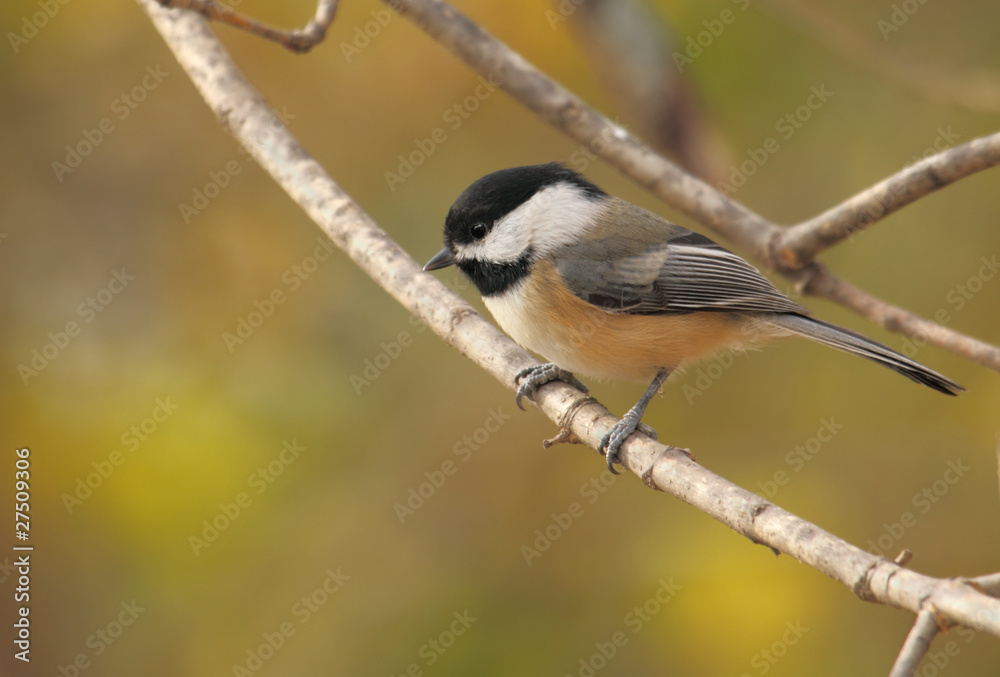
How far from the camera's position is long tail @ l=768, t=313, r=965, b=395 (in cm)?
217

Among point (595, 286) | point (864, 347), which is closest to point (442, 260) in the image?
point (595, 286)

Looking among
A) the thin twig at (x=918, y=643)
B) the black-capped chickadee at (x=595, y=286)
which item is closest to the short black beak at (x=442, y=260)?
the black-capped chickadee at (x=595, y=286)

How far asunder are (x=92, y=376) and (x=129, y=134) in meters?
1.05

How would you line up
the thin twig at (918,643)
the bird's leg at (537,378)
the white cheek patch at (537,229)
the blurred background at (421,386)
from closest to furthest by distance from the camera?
the thin twig at (918,643)
the bird's leg at (537,378)
the white cheek patch at (537,229)
the blurred background at (421,386)

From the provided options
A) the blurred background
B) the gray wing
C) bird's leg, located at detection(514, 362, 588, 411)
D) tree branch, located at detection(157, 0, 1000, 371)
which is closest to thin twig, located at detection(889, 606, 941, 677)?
bird's leg, located at detection(514, 362, 588, 411)

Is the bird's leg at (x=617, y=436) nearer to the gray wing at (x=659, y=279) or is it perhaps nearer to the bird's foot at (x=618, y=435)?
the bird's foot at (x=618, y=435)

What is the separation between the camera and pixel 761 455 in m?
3.00

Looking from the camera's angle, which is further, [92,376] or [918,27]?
[918,27]

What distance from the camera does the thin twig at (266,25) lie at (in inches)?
86.8

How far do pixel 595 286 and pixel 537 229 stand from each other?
0.87ft

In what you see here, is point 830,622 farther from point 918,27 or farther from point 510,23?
point 510,23

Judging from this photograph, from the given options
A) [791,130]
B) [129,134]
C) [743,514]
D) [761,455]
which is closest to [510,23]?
[791,130]

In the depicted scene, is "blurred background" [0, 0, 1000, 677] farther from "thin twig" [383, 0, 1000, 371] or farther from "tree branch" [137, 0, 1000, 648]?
"tree branch" [137, 0, 1000, 648]

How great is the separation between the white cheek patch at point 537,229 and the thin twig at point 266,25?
76 centimetres
